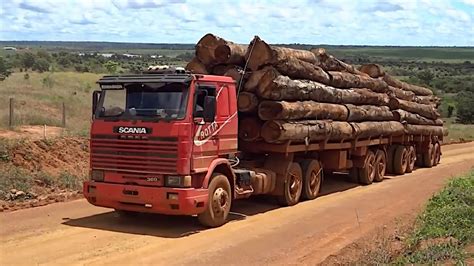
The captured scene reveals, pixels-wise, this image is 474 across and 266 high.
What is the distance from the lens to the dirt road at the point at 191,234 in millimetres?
9883

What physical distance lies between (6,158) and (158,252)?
8.58 m

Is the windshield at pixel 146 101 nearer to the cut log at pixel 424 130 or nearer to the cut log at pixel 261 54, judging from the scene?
the cut log at pixel 261 54

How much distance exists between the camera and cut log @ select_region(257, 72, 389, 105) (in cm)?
1425

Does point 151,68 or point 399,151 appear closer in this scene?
point 151,68

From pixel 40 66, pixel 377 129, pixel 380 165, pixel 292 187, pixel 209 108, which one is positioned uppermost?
pixel 40 66

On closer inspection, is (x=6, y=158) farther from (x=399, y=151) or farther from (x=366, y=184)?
(x=399, y=151)

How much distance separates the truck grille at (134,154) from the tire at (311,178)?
5307mm

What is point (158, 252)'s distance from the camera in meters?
10.1

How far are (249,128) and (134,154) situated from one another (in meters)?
3.61

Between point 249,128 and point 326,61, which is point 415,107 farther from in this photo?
point 249,128

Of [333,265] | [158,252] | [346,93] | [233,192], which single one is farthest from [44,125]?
[333,265]

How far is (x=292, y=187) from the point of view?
603 inches

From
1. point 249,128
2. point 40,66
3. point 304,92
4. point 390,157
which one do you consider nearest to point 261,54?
point 249,128

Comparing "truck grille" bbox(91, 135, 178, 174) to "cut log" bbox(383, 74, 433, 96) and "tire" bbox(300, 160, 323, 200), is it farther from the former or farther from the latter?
"cut log" bbox(383, 74, 433, 96)
